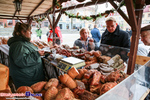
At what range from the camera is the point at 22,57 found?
1970 mm

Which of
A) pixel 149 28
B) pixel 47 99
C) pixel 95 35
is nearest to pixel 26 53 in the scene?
pixel 47 99

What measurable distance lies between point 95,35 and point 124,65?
3717mm

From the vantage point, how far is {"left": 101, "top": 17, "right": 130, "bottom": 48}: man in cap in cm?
252

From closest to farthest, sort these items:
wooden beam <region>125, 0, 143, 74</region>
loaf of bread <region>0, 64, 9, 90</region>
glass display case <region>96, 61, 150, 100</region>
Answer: loaf of bread <region>0, 64, 9, 90</region>, glass display case <region>96, 61, 150, 100</region>, wooden beam <region>125, 0, 143, 74</region>

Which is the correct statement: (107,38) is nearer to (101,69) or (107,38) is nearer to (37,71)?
(101,69)

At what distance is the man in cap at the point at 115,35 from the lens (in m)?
2.52

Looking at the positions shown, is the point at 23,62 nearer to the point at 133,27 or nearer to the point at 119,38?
the point at 133,27

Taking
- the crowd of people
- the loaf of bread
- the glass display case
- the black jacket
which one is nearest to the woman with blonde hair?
the crowd of people

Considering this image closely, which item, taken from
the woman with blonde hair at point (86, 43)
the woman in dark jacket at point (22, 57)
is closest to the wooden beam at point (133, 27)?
the woman with blonde hair at point (86, 43)

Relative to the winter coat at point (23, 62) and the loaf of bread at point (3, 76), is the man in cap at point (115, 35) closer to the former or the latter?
the winter coat at point (23, 62)

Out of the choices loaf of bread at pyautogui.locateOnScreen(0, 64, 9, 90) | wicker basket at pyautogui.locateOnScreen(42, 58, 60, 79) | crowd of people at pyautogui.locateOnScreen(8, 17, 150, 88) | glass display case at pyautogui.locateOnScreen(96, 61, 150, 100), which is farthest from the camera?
wicker basket at pyautogui.locateOnScreen(42, 58, 60, 79)

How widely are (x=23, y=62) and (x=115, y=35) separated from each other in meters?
2.39

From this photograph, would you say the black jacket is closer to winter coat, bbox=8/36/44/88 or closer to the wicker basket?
the wicker basket

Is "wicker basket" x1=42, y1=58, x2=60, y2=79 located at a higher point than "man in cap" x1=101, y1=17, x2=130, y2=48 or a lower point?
lower
